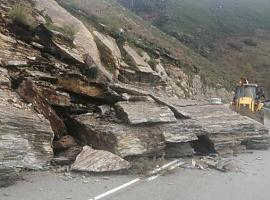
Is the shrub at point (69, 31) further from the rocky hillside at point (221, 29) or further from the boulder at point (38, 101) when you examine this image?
the rocky hillside at point (221, 29)

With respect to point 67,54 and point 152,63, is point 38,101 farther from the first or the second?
point 152,63

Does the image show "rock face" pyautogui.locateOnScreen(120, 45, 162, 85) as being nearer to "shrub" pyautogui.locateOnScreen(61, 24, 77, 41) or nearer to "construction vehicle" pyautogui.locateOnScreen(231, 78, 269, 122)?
"shrub" pyautogui.locateOnScreen(61, 24, 77, 41)

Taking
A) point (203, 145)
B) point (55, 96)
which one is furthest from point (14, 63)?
point (203, 145)

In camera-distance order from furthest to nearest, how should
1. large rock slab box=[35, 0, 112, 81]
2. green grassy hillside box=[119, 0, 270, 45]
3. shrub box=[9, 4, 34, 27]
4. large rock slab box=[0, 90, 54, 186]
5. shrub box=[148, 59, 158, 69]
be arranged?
1. green grassy hillside box=[119, 0, 270, 45]
2. shrub box=[148, 59, 158, 69]
3. large rock slab box=[35, 0, 112, 81]
4. shrub box=[9, 4, 34, 27]
5. large rock slab box=[0, 90, 54, 186]

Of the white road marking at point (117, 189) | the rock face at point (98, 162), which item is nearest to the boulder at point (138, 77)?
the rock face at point (98, 162)

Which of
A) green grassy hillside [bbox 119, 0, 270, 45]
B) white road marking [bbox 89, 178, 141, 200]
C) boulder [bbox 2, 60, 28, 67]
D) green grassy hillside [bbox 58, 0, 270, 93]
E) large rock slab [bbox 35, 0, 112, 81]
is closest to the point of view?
white road marking [bbox 89, 178, 141, 200]

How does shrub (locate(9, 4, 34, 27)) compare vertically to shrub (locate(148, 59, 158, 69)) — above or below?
above

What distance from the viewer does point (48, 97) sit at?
15.3m

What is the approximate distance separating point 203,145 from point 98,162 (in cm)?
576

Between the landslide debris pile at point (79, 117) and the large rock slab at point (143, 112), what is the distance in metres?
0.03

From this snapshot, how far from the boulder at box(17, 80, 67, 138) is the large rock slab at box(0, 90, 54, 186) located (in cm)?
33

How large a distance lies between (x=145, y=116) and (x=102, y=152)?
8.90ft

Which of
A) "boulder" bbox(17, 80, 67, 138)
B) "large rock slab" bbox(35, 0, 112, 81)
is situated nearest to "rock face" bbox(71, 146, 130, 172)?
"boulder" bbox(17, 80, 67, 138)

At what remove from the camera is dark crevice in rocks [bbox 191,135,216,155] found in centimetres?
1728
